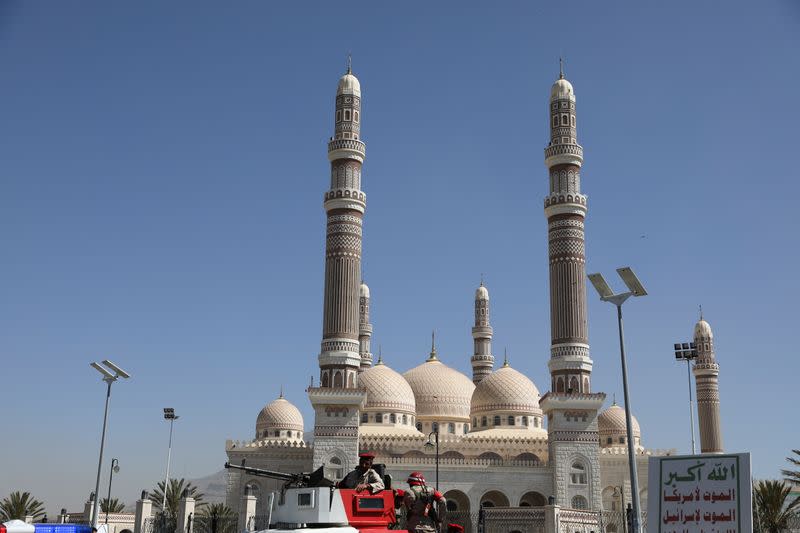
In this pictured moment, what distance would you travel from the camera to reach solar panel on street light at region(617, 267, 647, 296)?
1709 centimetres

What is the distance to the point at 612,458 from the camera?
48.4m

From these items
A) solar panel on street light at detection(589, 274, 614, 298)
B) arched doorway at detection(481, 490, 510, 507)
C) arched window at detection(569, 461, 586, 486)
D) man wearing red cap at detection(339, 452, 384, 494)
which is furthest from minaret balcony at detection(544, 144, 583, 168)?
man wearing red cap at detection(339, 452, 384, 494)

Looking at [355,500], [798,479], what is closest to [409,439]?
[798,479]

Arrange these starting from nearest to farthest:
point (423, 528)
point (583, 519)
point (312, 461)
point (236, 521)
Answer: point (423, 528), point (583, 519), point (236, 521), point (312, 461)

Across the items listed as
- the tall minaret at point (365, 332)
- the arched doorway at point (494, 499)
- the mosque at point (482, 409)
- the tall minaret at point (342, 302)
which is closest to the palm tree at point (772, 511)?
the mosque at point (482, 409)

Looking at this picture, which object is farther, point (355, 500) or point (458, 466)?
point (458, 466)

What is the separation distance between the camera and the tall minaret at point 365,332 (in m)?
59.9

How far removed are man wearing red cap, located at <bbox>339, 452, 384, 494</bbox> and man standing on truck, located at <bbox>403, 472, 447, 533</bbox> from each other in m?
0.66

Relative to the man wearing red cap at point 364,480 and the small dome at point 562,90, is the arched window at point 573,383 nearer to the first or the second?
the small dome at point 562,90

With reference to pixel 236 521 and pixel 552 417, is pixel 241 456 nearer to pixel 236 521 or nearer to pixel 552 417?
pixel 236 521

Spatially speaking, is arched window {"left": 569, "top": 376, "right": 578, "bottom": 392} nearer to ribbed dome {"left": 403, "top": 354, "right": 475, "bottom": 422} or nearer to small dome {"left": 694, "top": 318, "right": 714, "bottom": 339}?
ribbed dome {"left": 403, "top": 354, "right": 475, "bottom": 422}

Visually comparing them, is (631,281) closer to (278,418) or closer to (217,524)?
(217,524)

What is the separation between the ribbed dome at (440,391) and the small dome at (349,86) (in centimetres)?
1841

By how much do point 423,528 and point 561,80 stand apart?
40.7 metres
